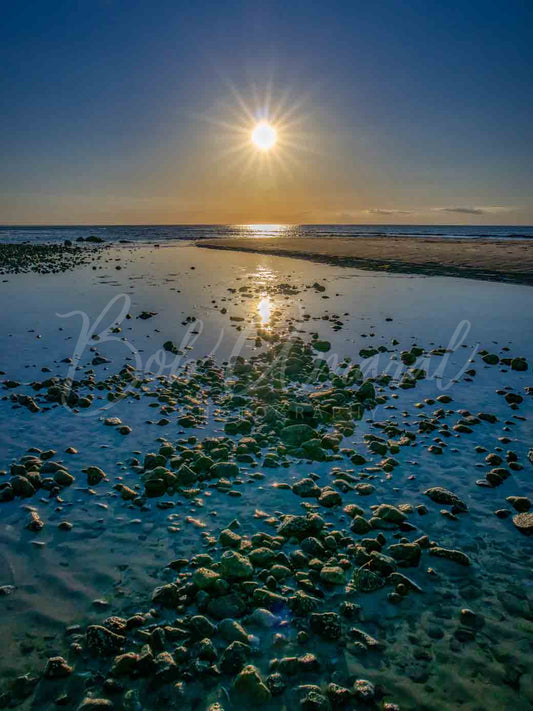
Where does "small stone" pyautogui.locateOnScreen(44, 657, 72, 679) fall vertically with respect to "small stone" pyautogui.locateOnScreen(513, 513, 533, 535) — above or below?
below

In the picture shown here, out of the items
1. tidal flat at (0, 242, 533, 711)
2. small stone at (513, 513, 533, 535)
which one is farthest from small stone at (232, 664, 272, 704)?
small stone at (513, 513, 533, 535)

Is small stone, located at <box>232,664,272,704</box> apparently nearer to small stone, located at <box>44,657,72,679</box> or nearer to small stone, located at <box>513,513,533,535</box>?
small stone, located at <box>44,657,72,679</box>

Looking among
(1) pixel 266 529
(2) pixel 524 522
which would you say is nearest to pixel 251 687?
(1) pixel 266 529

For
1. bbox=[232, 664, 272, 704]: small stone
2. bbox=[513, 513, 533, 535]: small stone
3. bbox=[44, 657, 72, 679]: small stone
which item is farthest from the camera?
bbox=[513, 513, 533, 535]: small stone

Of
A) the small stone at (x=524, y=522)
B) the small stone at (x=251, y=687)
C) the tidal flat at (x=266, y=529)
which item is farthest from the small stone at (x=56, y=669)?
the small stone at (x=524, y=522)

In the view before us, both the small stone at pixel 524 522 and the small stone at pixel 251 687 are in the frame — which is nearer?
the small stone at pixel 251 687

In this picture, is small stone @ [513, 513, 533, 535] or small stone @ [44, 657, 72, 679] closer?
small stone @ [44, 657, 72, 679]

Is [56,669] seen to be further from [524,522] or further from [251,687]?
[524,522]

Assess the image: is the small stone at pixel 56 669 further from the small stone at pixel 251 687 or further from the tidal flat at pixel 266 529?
the small stone at pixel 251 687

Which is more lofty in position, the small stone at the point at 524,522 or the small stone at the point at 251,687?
the small stone at the point at 524,522
